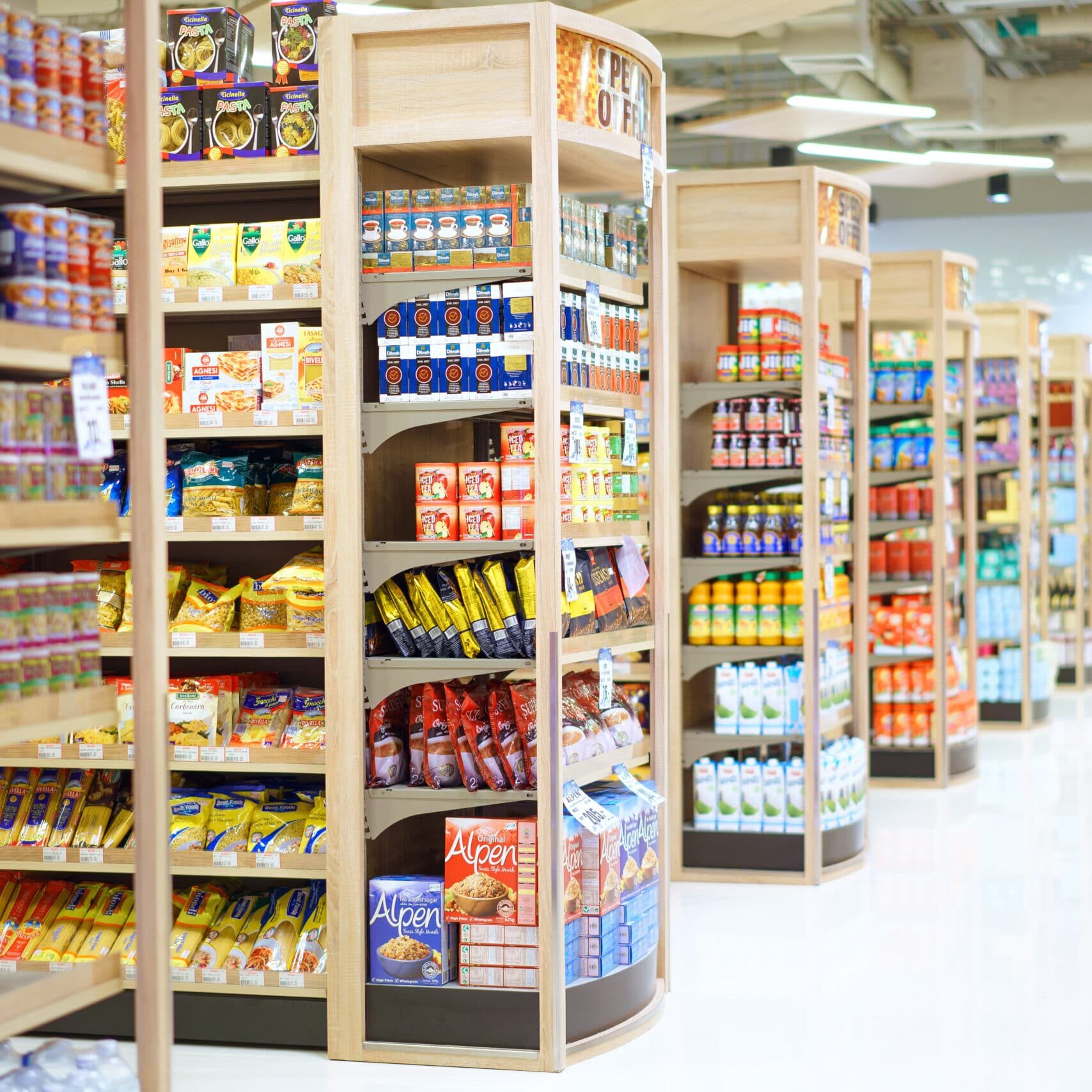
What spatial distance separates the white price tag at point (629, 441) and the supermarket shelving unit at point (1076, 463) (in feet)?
27.8

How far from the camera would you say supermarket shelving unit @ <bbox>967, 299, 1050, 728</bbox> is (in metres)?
10.8

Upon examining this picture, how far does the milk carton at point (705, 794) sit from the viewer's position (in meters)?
6.57

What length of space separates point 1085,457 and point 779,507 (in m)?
8.46

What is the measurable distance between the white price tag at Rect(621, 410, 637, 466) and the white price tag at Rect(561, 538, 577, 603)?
1.80 feet

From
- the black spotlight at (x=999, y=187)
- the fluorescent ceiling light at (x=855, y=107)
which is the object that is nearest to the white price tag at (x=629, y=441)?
the fluorescent ceiling light at (x=855, y=107)

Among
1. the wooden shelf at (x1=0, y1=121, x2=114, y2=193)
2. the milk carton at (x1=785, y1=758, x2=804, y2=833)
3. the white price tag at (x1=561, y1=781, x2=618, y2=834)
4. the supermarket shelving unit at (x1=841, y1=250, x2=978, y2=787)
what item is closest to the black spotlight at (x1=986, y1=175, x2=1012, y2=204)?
the supermarket shelving unit at (x1=841, y1=250, x2=978, y2=787)

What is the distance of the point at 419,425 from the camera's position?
177 inches

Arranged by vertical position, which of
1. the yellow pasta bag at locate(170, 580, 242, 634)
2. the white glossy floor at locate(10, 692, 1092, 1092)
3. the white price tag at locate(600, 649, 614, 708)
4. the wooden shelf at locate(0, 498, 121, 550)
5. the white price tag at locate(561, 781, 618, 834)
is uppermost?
the wooden shelf at locate(0, 498, 121, 550)

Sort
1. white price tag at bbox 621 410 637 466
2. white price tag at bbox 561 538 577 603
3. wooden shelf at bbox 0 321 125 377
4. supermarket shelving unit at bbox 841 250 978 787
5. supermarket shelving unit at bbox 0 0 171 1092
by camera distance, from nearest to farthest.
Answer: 1. wooden shelf at bbox 0 321 125 377
2. supermarket shelving unit at bbox 0 0 171 1092
3. white price tag at bbox 561 538 577 603
4. white price tag at bbox 621 410 637 466
5. supermarket shelving unit at bbox 841 250 978 787

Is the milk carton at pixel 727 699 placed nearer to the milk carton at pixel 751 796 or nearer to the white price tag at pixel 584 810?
the milk carton at pixel 751 796

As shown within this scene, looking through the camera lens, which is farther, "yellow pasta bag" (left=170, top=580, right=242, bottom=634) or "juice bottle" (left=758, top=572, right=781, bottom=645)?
"juice bottle" (left=758, top=572, right=781, bottom=645)

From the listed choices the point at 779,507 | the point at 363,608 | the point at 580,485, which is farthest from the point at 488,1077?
the point at 779,507

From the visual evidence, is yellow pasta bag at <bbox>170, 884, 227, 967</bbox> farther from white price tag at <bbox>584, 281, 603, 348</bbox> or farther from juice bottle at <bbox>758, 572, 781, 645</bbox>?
juice bottle at <bbox>758, 572, 781, 645</bbox>

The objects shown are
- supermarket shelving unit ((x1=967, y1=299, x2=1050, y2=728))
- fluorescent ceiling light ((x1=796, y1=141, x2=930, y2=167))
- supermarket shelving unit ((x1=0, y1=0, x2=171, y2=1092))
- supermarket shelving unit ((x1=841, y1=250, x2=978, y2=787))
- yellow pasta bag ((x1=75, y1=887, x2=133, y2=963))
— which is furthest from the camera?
fluorescent ceiling light ((x1=796, y1=141, x2=930, y2=167))
